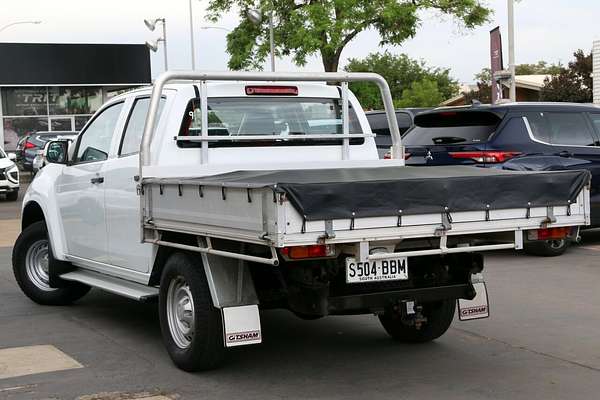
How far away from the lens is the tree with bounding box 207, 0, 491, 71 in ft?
122

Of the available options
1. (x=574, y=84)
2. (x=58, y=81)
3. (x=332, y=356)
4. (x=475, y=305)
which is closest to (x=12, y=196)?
(x=332, y=356)

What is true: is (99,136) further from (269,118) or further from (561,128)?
(561,128)

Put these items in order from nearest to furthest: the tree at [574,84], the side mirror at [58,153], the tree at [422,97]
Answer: the side mirror at [58,153] < the tree at [574,84] < the tree at [422,97]

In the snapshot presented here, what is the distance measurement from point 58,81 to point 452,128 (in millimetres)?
37444

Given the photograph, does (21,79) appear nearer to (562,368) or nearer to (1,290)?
(1,290)

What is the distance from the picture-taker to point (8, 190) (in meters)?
24.4

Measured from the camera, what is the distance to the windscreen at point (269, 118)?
289 inches

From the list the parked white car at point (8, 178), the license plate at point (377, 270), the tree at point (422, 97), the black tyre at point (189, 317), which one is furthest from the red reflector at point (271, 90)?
the tree at point (422, 97)

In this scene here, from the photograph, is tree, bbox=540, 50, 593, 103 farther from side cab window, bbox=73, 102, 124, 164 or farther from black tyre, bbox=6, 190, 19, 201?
side cab window, bbox=73, 102, 124, 164

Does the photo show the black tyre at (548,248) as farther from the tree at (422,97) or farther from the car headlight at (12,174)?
the tree at (422,97)

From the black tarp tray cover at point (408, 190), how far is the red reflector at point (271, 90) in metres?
1.10

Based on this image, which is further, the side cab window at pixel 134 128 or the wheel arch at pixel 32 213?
the wheel arch at pixel 32 213

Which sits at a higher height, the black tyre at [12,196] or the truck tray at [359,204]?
the truck tray at [359,204]

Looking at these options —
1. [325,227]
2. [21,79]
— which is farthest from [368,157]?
[21,79]
